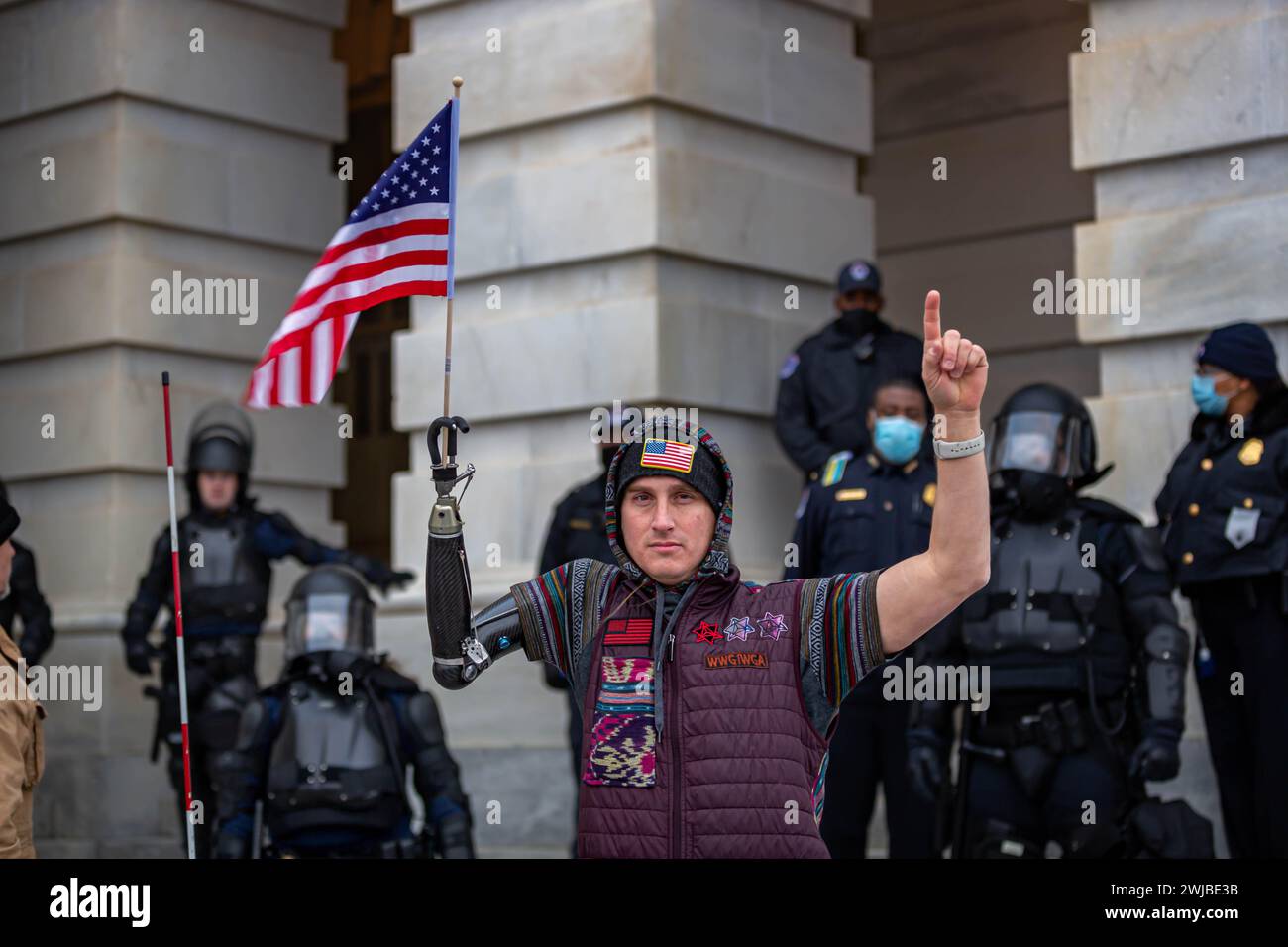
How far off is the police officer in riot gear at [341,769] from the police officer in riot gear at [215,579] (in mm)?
2296

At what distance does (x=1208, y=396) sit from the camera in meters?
7.41

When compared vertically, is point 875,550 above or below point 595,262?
below

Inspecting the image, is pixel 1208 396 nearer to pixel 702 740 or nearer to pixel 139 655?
pixel 702 740

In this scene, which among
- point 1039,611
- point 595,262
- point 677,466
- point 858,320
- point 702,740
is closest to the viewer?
point 702,740

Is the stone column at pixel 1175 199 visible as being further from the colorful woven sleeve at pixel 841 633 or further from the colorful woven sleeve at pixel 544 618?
the colorful woven sleeve at pixel 544 618

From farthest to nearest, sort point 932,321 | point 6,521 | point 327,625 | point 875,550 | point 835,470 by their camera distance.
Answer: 1. point 835,470
2. point 327,625
3. point 875,550
4. point 6,521
5. point 932,321

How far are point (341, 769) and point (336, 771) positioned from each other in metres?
0.02

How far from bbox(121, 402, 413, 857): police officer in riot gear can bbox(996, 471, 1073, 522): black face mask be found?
12.5ft

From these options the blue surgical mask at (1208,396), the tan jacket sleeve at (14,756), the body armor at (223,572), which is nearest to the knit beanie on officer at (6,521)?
the tan jacket sleeve at (14,756)

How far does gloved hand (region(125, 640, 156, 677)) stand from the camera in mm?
10039

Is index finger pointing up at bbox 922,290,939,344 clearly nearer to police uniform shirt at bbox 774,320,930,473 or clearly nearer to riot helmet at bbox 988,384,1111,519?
riot helmet at bbox 988,384,1111,519

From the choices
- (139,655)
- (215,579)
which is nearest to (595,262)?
(215,579)

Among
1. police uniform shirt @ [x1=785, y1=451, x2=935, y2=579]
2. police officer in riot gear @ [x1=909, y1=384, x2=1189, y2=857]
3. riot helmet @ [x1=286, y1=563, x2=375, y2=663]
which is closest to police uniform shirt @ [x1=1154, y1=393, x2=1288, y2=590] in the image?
police officer in riot gear @ [x1=909, y1=384, x2=1189, y2=857]
